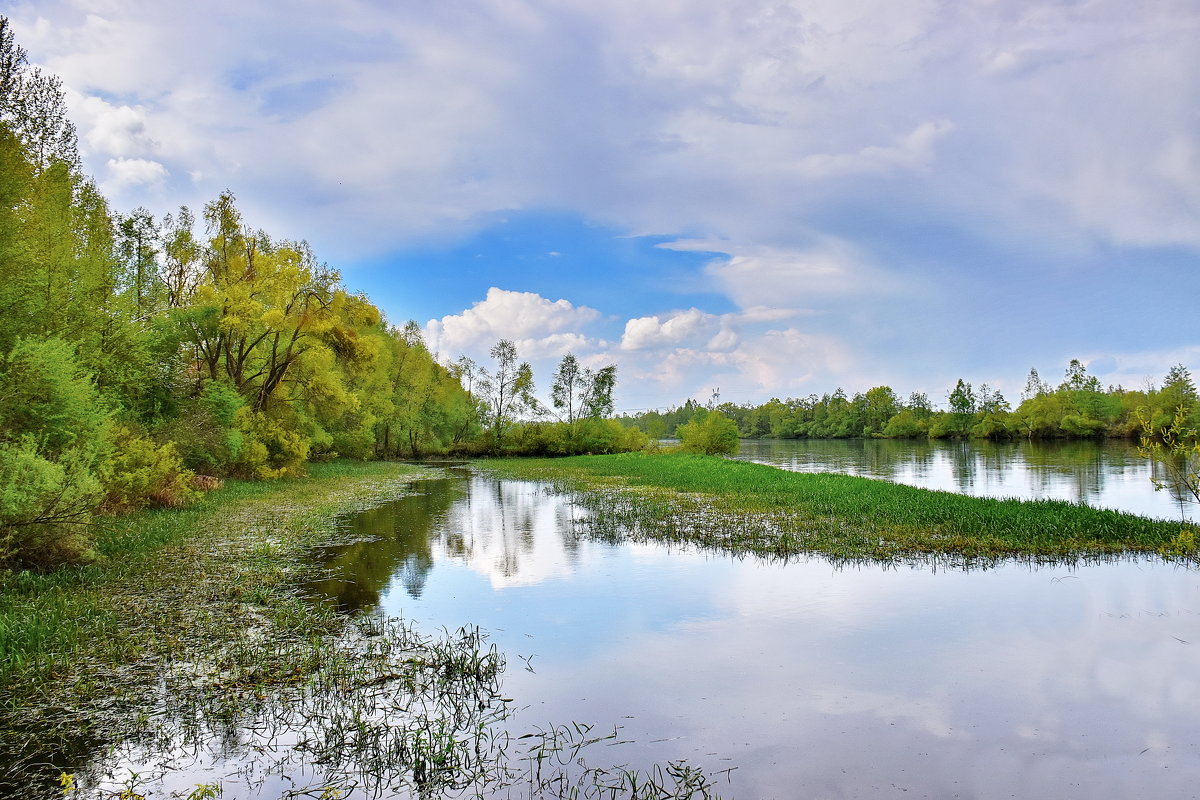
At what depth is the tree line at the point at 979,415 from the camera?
3130 inches

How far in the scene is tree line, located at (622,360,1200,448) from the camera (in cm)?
7950

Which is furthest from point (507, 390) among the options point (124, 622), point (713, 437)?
point (124, 622)

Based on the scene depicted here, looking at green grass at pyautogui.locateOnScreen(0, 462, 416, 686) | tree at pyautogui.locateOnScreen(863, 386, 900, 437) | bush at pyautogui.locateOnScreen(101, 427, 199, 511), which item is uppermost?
tree at pyautogui.locateOnScreen(863, 386, 900, 437)

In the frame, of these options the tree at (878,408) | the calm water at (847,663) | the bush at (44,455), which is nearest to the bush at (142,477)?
the bush at (44,455)

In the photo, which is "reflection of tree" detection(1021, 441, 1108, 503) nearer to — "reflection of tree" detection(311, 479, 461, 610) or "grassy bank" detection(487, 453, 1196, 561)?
"grassy bank" detection(487, 453, 1196, 561)

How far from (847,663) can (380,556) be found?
1007 centimetres

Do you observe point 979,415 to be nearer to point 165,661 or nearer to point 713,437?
point 713,437

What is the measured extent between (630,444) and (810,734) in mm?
62300

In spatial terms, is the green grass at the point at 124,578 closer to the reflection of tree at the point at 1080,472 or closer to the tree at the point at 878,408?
the reflection of tree at the point at 1080,472

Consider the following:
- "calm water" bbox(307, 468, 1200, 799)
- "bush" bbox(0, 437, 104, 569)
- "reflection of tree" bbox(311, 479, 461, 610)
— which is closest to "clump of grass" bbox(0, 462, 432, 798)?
"bush" bbox(0, 437, 104, 569)

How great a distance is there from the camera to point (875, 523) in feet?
54.9

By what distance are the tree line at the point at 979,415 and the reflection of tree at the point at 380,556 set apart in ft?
131

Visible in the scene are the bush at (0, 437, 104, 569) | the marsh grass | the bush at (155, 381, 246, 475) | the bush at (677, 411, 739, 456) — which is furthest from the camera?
the bush at (677, 411, 739, 456)

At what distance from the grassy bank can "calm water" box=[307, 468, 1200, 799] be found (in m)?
1.23
